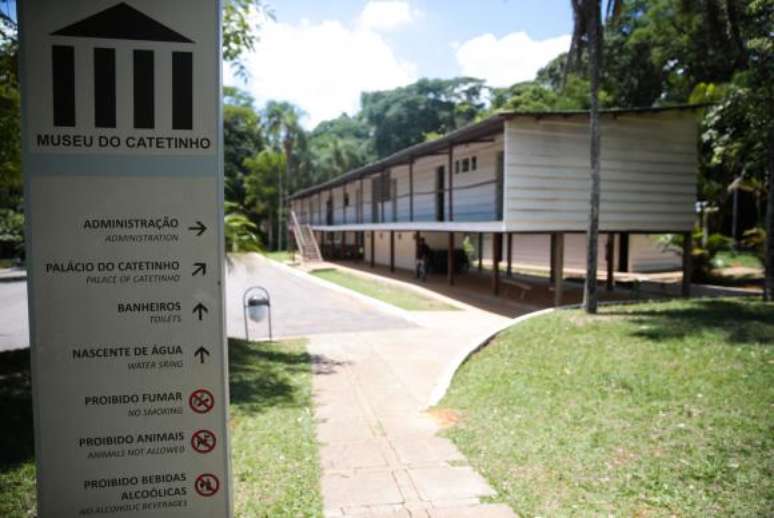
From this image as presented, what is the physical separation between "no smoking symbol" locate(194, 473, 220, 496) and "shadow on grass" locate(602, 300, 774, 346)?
24.8ft

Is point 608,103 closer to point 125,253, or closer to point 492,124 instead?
point 492,124

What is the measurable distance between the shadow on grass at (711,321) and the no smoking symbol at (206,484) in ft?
24.8

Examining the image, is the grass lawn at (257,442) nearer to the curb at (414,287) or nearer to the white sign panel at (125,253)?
the white sign panel at (125,253)

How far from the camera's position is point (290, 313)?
1639 centimetres

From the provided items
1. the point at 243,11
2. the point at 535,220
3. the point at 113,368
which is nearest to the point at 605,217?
the point at 535,220

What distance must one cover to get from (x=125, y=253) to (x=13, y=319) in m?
14.7

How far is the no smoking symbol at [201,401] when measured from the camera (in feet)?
9.50

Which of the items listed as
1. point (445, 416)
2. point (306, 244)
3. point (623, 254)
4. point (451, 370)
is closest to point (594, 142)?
point (451, 370)

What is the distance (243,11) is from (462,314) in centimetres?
914

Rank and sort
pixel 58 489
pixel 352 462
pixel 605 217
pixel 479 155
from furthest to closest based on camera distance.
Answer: pixel 479 155 < pixel 605 217 < pixel 352 462 < pixel 58 489

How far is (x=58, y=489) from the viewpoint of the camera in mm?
2775

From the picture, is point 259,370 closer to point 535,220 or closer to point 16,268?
point 535,220

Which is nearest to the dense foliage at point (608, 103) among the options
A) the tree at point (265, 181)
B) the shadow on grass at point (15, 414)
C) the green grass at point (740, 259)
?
the tree at point (265, 181)

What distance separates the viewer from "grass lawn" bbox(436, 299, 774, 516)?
428 centimetres
